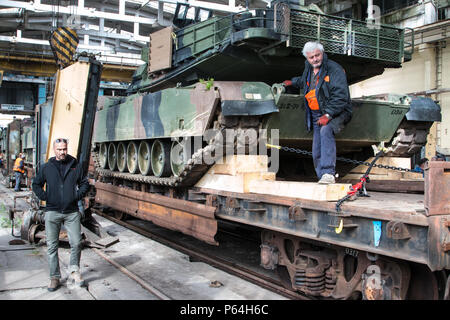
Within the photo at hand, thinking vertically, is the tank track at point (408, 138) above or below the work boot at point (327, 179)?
above

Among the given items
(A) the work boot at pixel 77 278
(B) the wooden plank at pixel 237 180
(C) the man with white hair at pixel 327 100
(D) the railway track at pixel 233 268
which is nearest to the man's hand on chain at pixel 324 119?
(C) the man with white hair at pixel 327 100

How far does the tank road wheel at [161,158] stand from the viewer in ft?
26.5

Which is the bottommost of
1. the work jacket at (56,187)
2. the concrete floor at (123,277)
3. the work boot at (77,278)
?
the concrete floor at (123,277)

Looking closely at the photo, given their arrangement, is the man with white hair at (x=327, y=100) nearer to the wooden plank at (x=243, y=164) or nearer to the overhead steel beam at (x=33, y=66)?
the wooden plank at (x=243, y=164)

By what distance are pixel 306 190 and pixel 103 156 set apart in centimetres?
776

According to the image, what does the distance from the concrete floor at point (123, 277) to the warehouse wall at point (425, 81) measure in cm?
1311

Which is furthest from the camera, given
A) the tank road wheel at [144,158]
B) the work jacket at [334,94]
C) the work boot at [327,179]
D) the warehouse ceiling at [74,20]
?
the warehouse ceiling at [74,20]

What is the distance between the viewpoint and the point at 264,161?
645 cm

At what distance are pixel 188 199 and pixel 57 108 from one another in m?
2.92

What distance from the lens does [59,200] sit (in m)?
5.90

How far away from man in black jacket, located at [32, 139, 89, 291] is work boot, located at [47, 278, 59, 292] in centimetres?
1

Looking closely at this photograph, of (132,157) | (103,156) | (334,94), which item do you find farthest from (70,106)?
(334,94)
